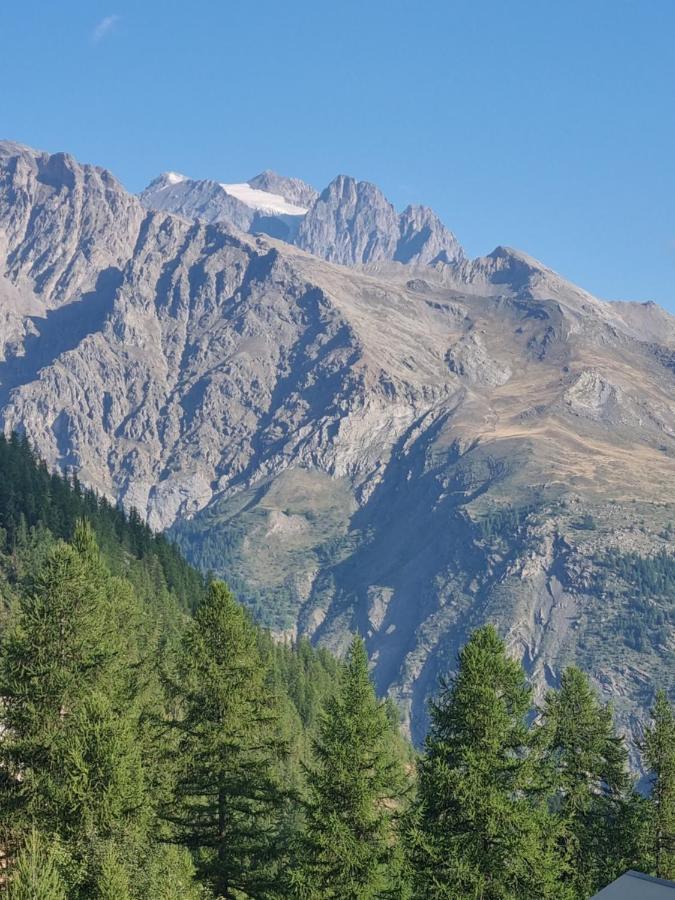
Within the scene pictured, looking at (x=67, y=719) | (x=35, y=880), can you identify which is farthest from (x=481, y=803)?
(x=35, y=880)

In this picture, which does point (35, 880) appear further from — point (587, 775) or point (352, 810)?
point (587, 775)

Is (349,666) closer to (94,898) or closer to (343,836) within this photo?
(343,836)

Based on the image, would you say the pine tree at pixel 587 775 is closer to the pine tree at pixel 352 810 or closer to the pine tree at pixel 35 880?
the pine tree at pixel 352 810

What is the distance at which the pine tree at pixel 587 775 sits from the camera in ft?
155

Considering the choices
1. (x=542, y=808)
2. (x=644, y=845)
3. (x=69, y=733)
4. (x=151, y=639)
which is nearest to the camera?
(x=69, y=733)

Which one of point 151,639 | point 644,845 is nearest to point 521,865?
point 644,845

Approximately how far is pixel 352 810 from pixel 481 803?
15.5 feet

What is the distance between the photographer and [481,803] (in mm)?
33188

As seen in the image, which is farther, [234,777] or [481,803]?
[234,777]

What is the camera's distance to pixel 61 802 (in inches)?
1181

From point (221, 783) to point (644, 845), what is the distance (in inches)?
982

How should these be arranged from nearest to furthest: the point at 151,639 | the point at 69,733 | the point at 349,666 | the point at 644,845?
the point at 69,733 → the point at 349,666 → the point at 644,845 → the point at 151,639

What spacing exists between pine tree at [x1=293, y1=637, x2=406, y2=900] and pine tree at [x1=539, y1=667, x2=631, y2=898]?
1444 cm

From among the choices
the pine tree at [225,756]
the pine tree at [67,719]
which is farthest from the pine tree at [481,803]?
the pine tree at [67,719]
